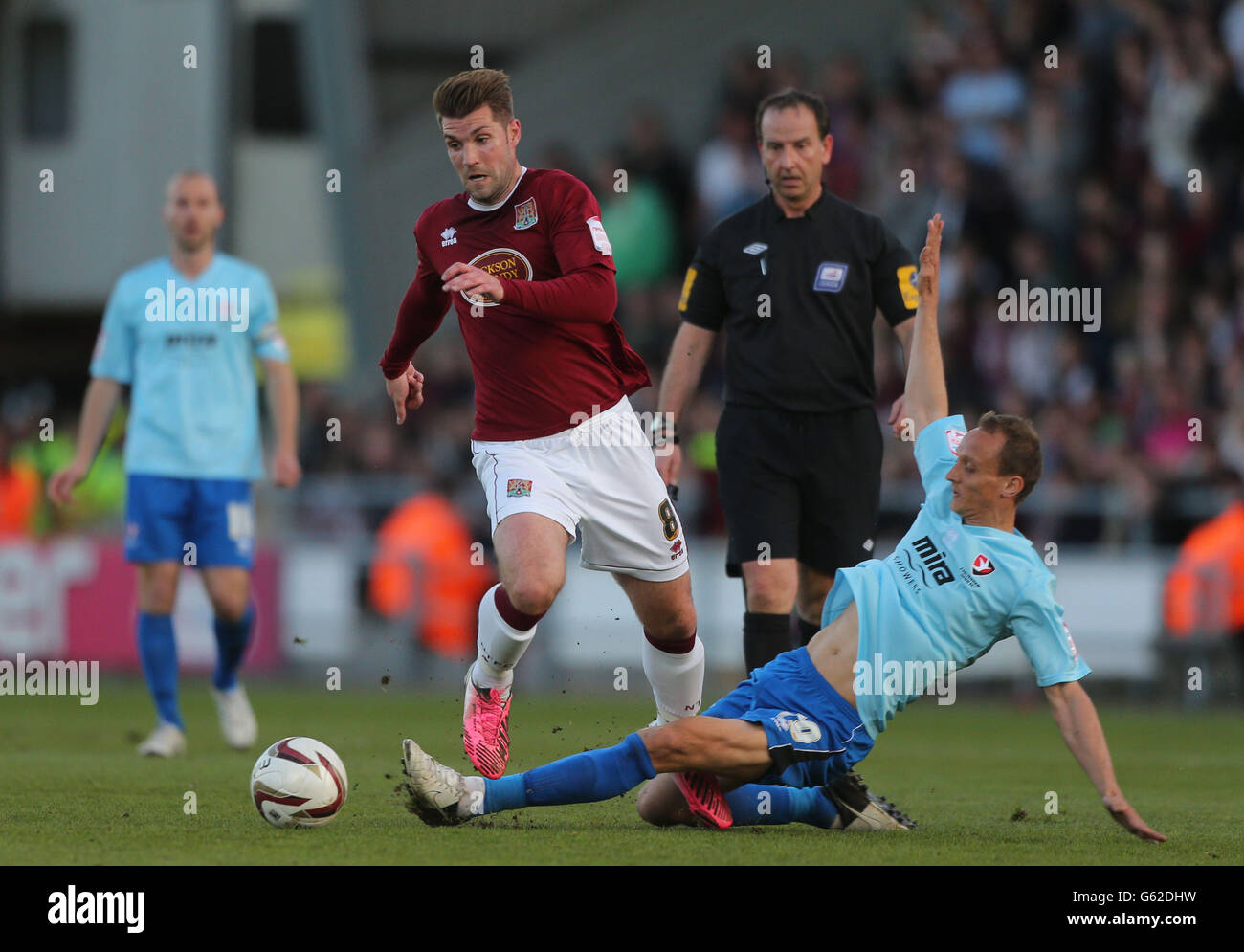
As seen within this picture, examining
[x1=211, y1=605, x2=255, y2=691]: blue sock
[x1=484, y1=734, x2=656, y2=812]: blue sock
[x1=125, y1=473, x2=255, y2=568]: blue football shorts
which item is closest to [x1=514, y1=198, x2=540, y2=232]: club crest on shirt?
[x1=484, y1=734, x2=656, y2=812]: blue sock

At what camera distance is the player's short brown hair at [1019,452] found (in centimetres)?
599

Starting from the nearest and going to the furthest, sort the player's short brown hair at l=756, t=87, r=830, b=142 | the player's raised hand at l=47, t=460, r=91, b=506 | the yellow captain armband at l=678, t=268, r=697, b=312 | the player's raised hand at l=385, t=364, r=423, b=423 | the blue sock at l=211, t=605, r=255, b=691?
1. the player's raised hand at l=385, t=364, r=423, b=423
2. the player's short brown hair at l=756, t=87, r=830, b=142
3. the yellow captain armband at l=678, t=268, r=697, b=312
4. the player's raised hand at l=47, t=460, r=91, b=506
5. the blue sock at l=211, t=605, r=255, b=691

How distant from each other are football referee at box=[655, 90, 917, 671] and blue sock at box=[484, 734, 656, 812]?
1.61 m

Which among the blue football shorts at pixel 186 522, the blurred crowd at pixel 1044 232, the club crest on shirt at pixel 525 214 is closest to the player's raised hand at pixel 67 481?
the blue football shorts at pixel 186 522

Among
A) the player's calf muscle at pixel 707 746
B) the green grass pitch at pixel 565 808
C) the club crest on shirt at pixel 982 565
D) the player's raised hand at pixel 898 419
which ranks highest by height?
the player's raised hand at pixel 898 419

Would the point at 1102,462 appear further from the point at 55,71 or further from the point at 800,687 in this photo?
the point at 55,71

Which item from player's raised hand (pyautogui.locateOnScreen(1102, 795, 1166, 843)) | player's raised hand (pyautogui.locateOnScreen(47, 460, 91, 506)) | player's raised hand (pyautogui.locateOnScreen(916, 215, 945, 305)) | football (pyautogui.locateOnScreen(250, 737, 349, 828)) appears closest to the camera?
player's raised hand (pyautogui.locateOnScreen(1102, 795, 1166, 843))

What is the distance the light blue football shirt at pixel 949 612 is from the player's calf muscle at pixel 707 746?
371mm

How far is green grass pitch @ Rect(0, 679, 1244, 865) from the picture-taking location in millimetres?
5680

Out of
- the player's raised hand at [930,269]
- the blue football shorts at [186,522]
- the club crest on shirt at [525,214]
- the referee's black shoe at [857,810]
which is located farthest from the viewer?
the blue football shorts at [186,522]

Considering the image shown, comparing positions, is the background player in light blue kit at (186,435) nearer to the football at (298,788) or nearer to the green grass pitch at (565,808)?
the green grass pitch at (565,808)

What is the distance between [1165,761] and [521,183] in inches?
183

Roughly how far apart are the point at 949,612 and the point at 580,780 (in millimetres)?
1283

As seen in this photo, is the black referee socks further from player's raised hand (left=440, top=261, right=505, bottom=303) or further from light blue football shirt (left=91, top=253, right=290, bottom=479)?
light blue football shirt (left=91, top=253, right=290, bottom=479)
